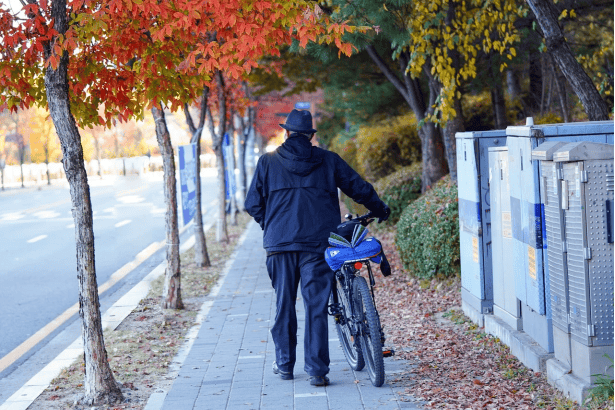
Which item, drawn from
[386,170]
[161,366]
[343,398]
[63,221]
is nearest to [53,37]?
[161,366]

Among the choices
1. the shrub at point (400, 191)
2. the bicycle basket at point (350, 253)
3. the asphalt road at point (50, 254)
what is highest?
the bicycle basket at point (350, 253)

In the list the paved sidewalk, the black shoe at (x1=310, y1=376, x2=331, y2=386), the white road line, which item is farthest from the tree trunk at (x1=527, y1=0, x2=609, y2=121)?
the white road line

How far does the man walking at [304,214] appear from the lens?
532cm

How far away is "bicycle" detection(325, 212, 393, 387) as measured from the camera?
5023 millimetres

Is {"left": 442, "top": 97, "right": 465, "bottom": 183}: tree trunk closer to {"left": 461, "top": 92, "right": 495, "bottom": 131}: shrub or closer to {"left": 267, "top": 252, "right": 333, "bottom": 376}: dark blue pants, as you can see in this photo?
{"left": 461, "top": 92, "right": 495, "bottom": 131}: shrub

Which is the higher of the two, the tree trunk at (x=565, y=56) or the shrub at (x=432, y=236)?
the tree trunk at (x=565, y=56)

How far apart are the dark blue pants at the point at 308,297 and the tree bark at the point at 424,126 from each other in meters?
7.94

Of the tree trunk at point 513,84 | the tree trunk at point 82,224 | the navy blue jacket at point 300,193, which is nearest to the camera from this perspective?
the navy blue jacket at point 300,193

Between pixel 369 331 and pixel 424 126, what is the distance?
8857 mm

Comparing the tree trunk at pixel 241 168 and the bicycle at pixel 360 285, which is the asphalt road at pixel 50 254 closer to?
the tree trunk at pixel 241 168

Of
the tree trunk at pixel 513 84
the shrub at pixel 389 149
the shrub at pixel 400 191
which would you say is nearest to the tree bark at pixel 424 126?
the shrub at pixel 400 191

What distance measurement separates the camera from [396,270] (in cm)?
1080

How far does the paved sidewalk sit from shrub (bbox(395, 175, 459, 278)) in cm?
162

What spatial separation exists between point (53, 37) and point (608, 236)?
13.2 ft
